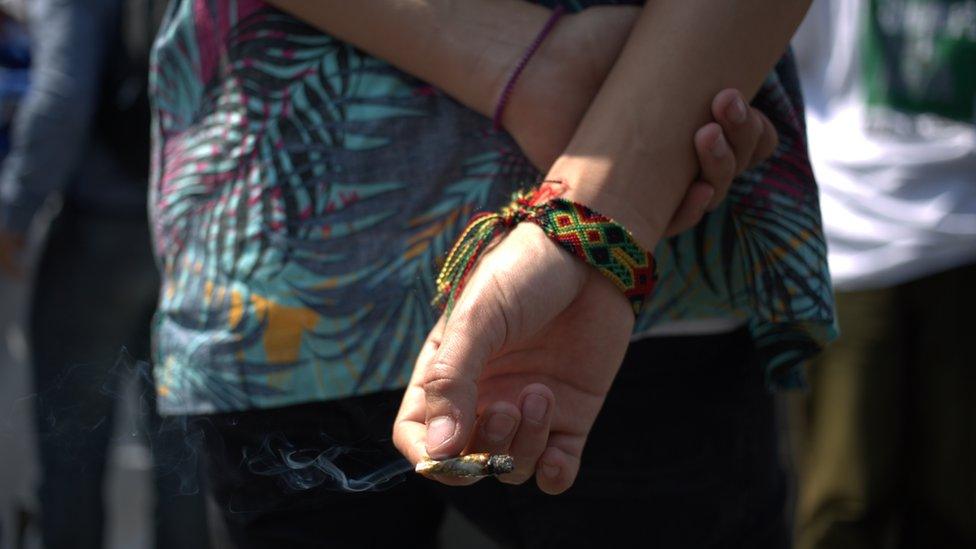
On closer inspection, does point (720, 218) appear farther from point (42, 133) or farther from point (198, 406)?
point (42, 133)

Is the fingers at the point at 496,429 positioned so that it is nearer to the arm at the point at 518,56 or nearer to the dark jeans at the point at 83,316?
the arm at the point at 518,56

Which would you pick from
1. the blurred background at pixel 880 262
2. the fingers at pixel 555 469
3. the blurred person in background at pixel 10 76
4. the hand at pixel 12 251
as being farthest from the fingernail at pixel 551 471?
the blurred person in background at pixel 10 76

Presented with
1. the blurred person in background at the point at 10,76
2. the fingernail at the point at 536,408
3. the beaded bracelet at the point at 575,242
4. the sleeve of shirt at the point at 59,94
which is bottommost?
the blurred person in background at the point at 10,76

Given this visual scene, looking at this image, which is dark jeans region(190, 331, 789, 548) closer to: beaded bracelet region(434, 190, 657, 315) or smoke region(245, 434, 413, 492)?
smoke region(245, 434, 413, 492)

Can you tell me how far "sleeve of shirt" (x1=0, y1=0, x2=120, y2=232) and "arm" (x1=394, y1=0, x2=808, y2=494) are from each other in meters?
1.84

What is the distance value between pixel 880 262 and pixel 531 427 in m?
1.59

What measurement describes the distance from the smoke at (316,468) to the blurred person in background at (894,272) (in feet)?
4.73

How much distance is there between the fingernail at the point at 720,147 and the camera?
0.96m

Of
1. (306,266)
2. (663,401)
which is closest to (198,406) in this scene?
(306,266)

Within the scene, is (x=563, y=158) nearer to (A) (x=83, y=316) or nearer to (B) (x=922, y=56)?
(B) (x=922, y=56)

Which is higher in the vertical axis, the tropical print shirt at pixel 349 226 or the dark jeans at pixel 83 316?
the tropical print shirt at pixel 349 226

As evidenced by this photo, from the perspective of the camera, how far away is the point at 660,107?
0.96m

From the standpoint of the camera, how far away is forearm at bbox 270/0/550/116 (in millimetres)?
1034

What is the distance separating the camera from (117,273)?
106 inches
